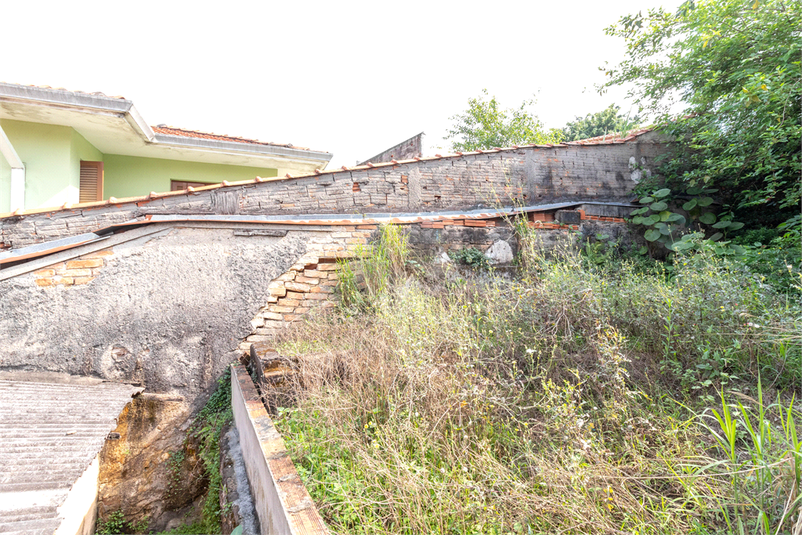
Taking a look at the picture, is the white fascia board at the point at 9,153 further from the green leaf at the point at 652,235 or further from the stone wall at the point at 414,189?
the green leaf at the point at 652,235

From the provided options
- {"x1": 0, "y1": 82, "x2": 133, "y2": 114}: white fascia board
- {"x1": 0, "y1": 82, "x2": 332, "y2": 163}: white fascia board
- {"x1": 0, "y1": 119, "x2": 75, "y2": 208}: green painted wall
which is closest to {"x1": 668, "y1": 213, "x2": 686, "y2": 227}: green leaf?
{"x1": 0, "y1": 82, "x2": 332, "y2": 163}: white fascia board

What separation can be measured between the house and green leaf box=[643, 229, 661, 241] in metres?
6.14

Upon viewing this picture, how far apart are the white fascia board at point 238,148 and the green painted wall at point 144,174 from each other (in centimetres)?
91

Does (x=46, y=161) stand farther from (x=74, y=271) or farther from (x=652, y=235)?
(x=652, y=235)

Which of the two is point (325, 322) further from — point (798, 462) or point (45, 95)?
point (45, 95)

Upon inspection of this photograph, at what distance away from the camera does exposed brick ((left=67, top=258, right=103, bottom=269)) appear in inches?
157

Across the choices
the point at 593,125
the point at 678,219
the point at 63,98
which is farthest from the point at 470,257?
the point at 593,125

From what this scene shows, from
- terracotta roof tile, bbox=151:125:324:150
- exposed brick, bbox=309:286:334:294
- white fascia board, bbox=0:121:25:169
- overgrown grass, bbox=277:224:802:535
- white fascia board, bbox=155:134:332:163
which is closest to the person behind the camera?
overgrown grass, bbox=277:224:802:535

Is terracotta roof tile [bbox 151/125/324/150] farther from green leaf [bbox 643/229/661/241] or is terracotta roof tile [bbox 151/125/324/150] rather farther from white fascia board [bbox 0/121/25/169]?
green leaf [bbox 643/229/661/241]

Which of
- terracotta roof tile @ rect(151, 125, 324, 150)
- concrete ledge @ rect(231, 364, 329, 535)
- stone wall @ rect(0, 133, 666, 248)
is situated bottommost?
concrete ledge @ rect(231, 364, 329, 535)

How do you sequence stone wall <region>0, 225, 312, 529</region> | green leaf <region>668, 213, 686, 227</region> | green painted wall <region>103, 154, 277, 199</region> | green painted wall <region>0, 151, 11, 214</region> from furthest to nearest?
green painted wall <region>103, 154, 277, 199</region> → green leaf <region>668, 213, 686, 227</region> → green painted wall <region>0, 151, 11, 214</region> → stone wall <region>0, 225, 312, 529</region>

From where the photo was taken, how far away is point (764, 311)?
8.83 feet

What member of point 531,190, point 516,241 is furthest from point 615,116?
point 516,241

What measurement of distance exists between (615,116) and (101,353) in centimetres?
2096
